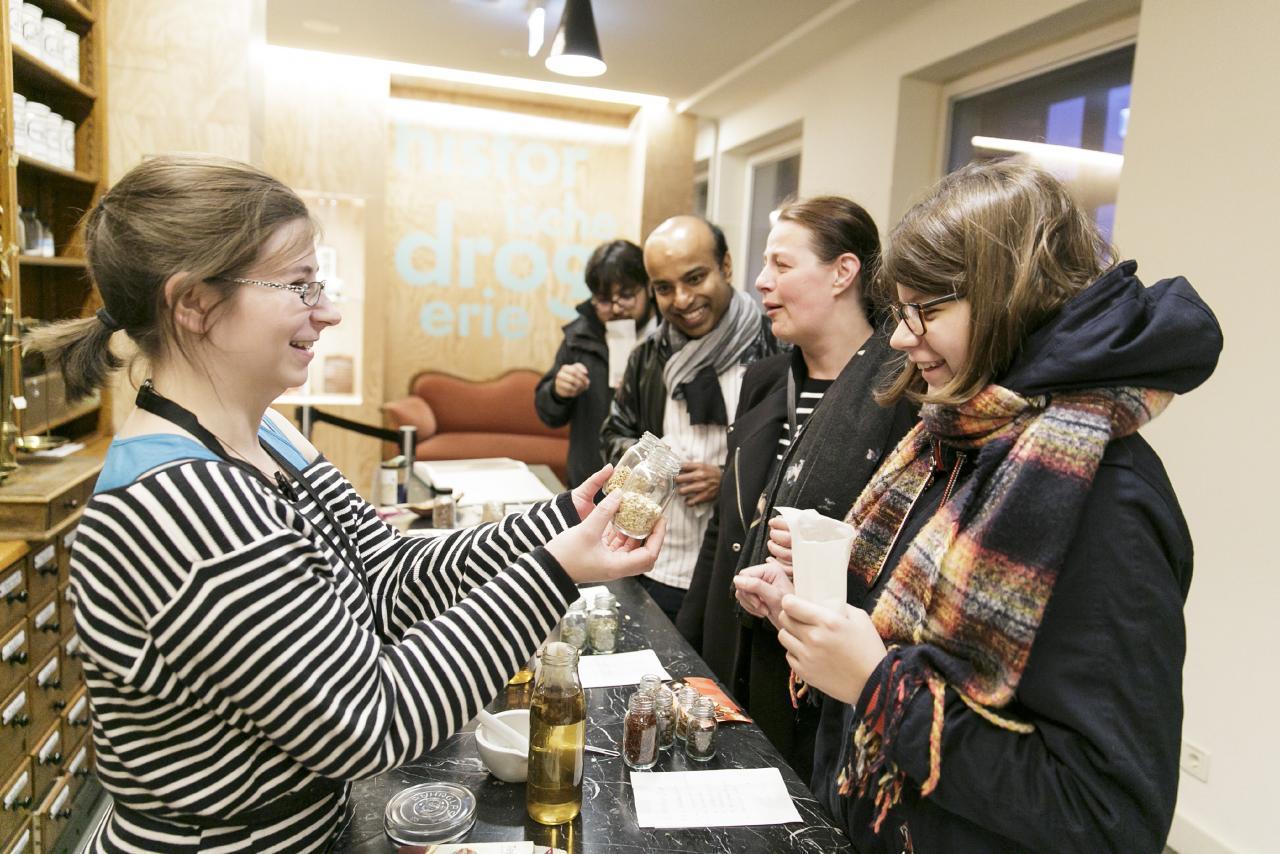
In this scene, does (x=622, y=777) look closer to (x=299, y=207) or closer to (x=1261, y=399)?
(x=299, y=207)

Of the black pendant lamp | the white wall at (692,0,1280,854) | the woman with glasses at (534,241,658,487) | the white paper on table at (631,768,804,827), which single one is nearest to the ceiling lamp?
the black pendant lamp

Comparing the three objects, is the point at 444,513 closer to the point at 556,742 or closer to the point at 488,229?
the point at 556,742

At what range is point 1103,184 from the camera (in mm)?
3031

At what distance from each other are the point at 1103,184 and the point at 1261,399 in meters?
1.15

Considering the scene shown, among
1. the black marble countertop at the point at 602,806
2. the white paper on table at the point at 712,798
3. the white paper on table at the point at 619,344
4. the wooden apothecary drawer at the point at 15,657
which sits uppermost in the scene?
the white paper on table at the point at 619,344

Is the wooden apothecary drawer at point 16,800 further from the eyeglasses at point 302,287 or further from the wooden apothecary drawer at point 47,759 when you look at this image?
the eyeglasses at point 302,287

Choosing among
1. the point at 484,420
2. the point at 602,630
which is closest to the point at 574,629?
the point at 602,630

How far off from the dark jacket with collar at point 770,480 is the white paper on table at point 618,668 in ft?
0.95

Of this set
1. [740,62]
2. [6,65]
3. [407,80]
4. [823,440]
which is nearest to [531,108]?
[407,80]

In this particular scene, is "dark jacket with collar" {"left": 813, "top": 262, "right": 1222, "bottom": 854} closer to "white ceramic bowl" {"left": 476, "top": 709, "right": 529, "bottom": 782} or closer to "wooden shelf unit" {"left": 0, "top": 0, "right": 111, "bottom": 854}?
"white ceramic bowl" {"left": 476, "top": 709, "right": 529, "bottom": 782}

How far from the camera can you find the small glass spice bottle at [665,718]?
1.34m

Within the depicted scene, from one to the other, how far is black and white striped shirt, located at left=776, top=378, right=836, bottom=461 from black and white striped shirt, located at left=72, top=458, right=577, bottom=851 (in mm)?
1063

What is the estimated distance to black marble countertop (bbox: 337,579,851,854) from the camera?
1.12 meters

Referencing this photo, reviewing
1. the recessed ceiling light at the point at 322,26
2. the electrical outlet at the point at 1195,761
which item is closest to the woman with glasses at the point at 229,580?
the electrical outlet at the point at 1195,761
